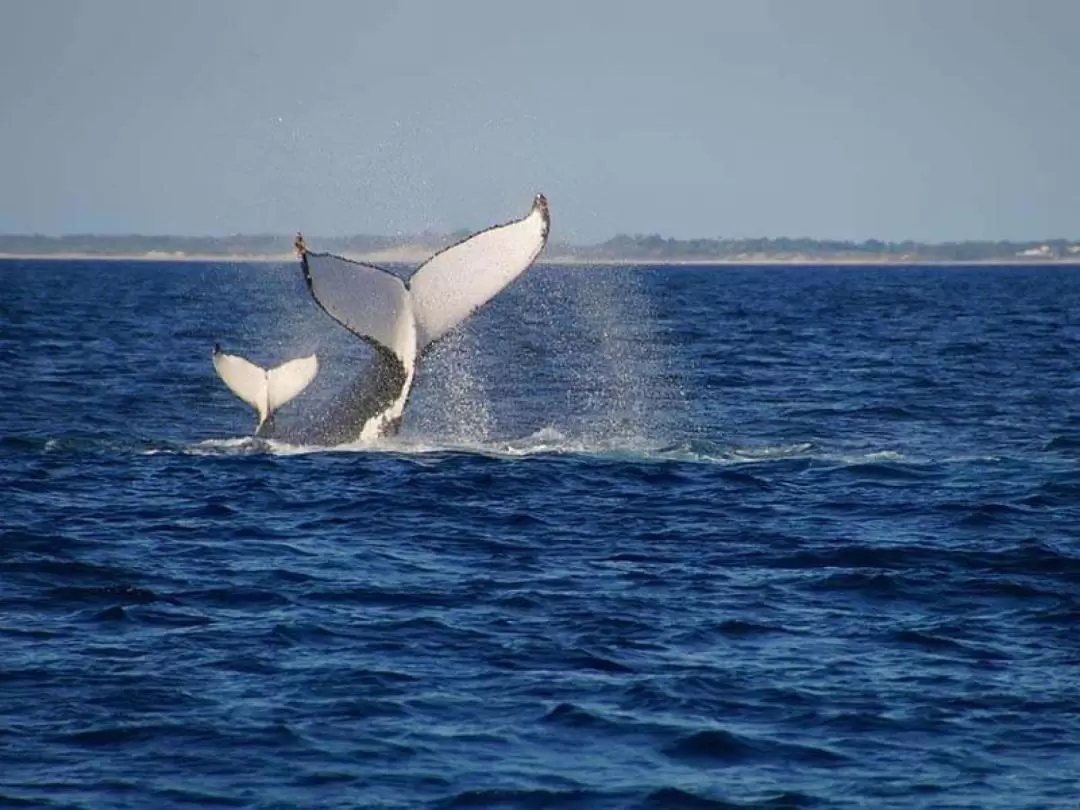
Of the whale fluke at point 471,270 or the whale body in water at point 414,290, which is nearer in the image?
the whale body in water at point 414,290

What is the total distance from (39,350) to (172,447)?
55.9 ft

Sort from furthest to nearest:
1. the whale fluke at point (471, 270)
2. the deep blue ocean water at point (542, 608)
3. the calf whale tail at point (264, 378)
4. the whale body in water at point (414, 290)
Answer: the calf whale tail at point (264, 378)
the whale fluke at point (471, 270)
the whale body in water at point (414, 290)
the deep blue ocean water at point (542, 608)

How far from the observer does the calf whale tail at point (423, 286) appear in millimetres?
14906

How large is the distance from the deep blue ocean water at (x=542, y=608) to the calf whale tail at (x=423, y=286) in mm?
1485

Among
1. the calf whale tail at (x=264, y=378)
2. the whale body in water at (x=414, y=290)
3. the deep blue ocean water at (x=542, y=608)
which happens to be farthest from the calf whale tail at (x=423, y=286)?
the calf whale tail at (x=264, y=378)

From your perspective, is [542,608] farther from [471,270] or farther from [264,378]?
[264,378]

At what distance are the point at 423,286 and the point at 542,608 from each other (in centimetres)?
420

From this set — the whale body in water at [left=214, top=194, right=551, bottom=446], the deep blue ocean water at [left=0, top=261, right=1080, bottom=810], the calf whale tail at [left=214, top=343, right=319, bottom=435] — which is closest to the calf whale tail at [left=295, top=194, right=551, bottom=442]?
the whale body in water at [left=214, top=194, right=551, bottom=446]

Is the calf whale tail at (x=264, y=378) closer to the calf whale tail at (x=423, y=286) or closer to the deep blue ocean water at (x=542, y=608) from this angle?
the deep blue ocean water at (x=542, y=608)

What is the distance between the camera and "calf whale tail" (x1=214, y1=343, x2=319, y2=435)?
18.3 meters

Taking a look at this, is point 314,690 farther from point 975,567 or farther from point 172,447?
point 172,447

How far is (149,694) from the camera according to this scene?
10.3 m

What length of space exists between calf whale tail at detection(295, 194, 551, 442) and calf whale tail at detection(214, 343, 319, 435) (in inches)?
75.7

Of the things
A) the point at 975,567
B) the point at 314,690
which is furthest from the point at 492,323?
the point at 314,690
